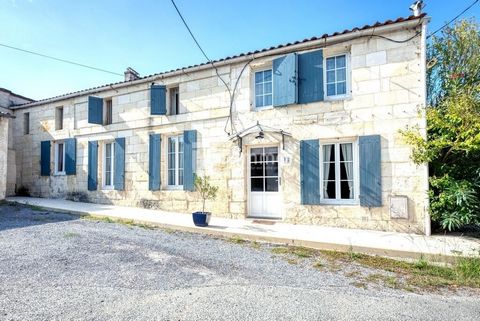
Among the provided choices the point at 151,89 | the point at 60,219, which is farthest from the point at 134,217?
the point at 151,89

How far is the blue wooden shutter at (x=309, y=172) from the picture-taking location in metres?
7.14

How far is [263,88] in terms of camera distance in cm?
812

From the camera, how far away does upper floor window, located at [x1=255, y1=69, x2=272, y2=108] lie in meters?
8.04

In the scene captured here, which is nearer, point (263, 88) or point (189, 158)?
point (263, 88)

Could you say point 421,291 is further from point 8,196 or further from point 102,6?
point 8,196

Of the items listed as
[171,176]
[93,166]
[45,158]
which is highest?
[45,158]

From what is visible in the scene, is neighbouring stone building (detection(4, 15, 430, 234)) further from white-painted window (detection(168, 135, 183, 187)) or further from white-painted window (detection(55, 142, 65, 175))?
white-painted window (detection(55, 142, 65, 175))

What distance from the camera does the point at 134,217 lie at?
25.3 feet

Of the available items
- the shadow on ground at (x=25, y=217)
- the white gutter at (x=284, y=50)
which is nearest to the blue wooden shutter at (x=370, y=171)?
the white gutter at (x=284, y=50)

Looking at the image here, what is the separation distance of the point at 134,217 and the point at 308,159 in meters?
5.17

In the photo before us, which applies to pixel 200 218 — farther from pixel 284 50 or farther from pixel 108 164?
pixel 108 164

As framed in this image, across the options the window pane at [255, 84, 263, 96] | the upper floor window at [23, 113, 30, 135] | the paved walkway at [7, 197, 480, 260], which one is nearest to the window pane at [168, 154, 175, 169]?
the paved walkway at [7, 197, 480, 260]

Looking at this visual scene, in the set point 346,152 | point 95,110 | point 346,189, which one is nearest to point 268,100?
point 346,152

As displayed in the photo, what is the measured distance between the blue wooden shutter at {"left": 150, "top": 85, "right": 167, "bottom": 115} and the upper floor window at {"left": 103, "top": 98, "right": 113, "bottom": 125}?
2.50m
